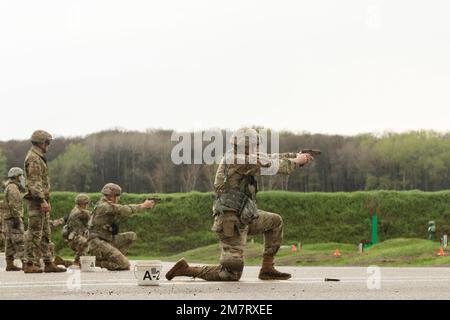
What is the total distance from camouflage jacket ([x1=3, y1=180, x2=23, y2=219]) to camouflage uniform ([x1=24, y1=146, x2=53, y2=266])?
188 cm

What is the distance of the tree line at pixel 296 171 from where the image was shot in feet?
284

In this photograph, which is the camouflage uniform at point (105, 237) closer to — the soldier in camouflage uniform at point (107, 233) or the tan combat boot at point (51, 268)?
the soldier in camouflage uniform at point (107, 233)

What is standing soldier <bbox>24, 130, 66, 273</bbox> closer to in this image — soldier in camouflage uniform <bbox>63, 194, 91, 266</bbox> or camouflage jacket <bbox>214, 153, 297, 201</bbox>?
soldier in camouflage uniform <bbox>63, 194, 91, 266</bbox>

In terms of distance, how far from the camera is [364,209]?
45562mm

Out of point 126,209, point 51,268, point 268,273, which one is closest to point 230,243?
point 268,273

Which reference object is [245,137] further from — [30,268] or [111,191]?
[30,268]

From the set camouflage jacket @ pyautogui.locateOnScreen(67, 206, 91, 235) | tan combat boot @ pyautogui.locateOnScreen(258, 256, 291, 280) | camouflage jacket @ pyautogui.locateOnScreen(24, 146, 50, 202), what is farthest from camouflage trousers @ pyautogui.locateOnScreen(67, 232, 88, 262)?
tan combat boot @ pyautogui.locateOnScreen(258, 256, 291, 280)

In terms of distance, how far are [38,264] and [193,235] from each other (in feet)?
89.2

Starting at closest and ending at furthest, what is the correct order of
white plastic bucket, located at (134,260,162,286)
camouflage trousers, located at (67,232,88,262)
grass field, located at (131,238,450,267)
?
white plastic bucket, located at (134,260,162,286), camouflage trousers, located at (67,232,88,262), grass field, located at (131,238,450,267)

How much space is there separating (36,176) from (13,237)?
2.97m

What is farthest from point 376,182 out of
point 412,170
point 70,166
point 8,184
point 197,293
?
point 197,293

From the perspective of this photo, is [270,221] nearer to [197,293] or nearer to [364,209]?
[197,293]

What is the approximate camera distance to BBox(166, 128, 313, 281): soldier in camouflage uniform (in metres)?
13.9
